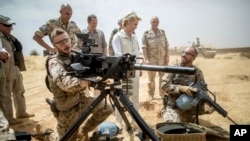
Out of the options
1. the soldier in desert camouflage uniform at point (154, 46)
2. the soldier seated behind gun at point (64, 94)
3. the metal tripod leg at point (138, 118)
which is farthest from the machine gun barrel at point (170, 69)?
the soldier in desert camouflage uniform at point (154, 46)

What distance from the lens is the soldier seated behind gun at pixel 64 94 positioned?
374 centimetres

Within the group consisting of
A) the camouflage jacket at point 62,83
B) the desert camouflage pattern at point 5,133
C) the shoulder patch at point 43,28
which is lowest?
the desert camouflage pattern at point 5,133

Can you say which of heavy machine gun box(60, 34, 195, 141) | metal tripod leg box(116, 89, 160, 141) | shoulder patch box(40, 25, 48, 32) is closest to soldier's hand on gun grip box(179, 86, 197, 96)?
heavy machine gun box(60, 34, 195, 141)

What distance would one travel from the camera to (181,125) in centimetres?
425

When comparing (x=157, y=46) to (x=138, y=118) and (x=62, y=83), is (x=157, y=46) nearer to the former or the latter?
(x=62, y=83)

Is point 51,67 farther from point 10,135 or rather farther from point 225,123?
point 225,123

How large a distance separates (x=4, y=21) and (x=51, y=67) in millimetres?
2521

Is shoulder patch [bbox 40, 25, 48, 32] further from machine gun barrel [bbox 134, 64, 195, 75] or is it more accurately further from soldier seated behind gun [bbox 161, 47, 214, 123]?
machine gun barrel [bbox 134, 64, 195, 75]

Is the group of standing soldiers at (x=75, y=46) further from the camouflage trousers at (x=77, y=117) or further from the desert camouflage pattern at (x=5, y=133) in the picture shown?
the desert camouflage pattern at (x=5, y=133)

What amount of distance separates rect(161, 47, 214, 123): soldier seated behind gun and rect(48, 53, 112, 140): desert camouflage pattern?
4.45 feet

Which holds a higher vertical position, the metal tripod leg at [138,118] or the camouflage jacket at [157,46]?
the camouflage jacket at [157,46]

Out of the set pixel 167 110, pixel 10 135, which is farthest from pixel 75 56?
pixel 167 110

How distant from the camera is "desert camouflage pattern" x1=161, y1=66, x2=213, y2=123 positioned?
205 inches

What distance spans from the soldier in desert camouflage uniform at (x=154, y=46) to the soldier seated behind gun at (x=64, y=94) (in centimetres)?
382
